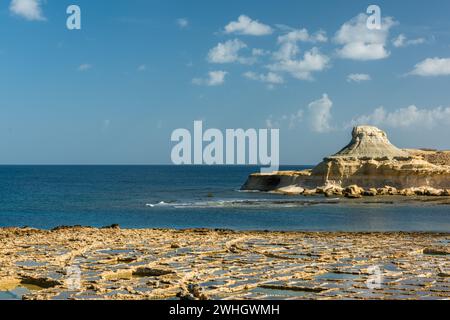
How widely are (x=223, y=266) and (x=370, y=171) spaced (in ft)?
191

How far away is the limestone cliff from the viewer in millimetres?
72438

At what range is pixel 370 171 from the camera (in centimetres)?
7506

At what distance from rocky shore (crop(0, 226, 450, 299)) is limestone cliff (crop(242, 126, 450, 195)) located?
4347cm

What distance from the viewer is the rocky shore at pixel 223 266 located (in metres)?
16.0

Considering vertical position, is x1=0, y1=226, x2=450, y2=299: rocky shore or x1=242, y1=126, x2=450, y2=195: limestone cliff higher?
x1=242, y1=126, x2=450, y2=195: limestone cliff

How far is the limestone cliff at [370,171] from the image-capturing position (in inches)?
2852

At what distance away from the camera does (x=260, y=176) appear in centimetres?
9156

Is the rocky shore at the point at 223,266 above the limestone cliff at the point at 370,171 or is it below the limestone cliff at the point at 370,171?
below

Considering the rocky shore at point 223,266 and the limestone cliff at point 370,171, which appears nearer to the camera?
the rocky shore at point 223,266

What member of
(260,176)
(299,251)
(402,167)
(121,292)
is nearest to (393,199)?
(402,167)

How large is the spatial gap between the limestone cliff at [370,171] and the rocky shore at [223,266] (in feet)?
143

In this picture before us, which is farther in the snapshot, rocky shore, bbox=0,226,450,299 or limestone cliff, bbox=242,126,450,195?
limestone cliff, bbox=242,126,450,195
